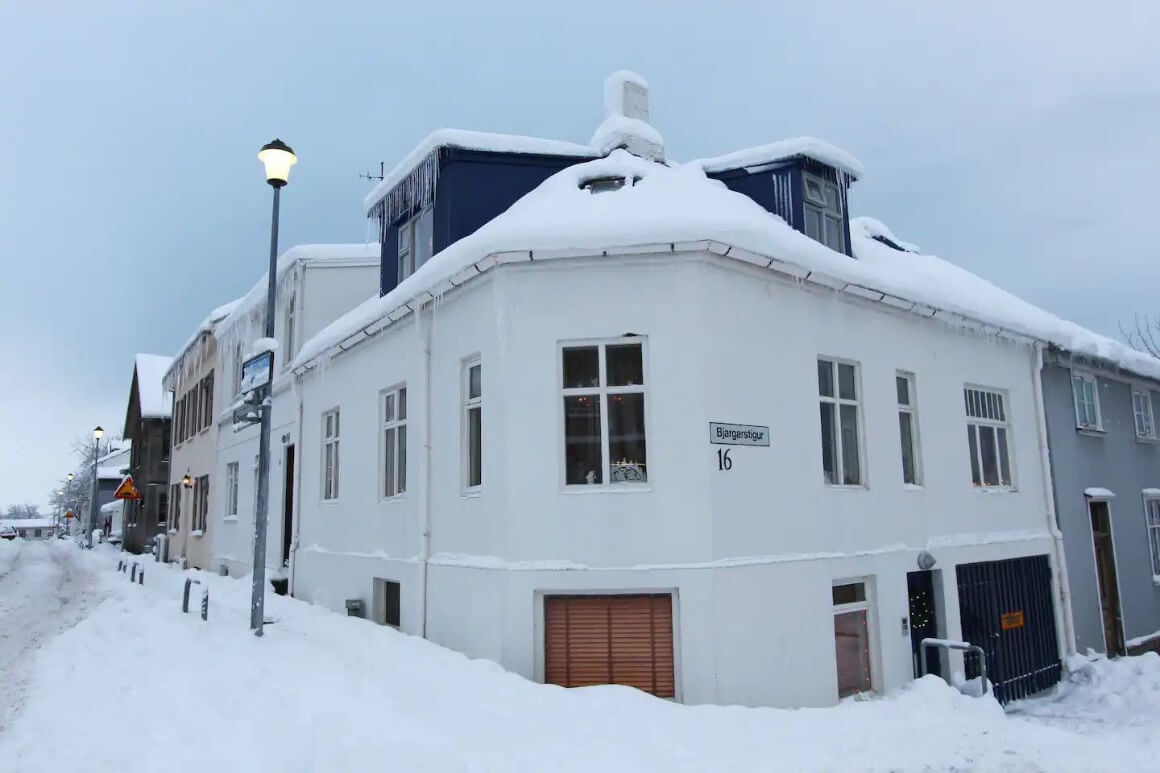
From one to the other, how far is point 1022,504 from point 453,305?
32.8 ft

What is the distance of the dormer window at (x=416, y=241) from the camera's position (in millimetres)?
12539

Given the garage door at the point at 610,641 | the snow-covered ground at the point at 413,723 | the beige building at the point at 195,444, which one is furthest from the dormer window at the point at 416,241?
Result: the beige building at the point at 195,444

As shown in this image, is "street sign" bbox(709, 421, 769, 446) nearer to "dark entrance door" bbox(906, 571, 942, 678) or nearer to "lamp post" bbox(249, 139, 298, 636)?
"dark entrance door" bbox(906, 571, 942, 678)

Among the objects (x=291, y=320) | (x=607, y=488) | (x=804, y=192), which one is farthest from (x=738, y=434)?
(x=291, y=320)

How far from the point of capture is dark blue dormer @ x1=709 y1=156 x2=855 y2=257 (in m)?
11.6

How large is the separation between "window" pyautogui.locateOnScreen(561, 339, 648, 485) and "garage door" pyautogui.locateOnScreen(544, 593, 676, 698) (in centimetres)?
134

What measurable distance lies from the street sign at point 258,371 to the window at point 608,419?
4229mm

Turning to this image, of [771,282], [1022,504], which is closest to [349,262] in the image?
[771,282]

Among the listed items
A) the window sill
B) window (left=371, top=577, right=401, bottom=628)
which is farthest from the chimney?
window (left=371, top=577, right=401, bottom=628)

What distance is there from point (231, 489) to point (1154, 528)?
72.1 ft

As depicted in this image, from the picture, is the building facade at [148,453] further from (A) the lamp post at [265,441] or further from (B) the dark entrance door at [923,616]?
(B) the dark entrance door at [923,616]

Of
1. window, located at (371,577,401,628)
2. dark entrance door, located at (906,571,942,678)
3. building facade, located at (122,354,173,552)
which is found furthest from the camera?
building facade, located at (122,354,173,552)

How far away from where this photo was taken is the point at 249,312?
2038 cm

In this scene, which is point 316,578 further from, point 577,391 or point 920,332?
point 920,332
